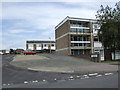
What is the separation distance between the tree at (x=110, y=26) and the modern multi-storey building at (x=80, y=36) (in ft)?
40.4

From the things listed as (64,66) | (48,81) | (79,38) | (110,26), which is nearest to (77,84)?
(48,81)

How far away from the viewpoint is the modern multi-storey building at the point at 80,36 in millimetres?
46250

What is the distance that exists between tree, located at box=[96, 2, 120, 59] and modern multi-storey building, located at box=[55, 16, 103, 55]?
40.4 ft

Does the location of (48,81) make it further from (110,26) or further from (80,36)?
(80,36)

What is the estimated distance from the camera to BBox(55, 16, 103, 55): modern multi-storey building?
46.2m

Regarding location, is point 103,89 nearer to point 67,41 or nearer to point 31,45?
point 67,41

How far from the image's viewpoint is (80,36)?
48.8 m

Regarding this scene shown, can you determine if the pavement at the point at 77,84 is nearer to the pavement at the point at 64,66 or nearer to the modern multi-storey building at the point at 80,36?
the pavement at the point at 64,66

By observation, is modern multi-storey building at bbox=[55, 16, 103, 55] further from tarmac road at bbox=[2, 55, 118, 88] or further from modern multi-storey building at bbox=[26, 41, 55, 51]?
modern multi-storey building at bbox=[26, 41, 55, 51]

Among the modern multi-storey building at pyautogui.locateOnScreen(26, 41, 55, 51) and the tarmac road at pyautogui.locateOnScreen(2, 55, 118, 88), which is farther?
the modern multi-storey building at pyautogui.locateOnScreen(26, 41, 55, 51)

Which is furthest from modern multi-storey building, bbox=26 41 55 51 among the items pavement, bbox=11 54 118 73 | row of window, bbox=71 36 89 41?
pavement, bbox=11 54 118 73

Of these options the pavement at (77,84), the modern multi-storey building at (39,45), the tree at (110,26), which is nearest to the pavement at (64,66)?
Answer: the pavement at (77,84)

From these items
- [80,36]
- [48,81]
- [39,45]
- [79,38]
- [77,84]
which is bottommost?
[48,81]

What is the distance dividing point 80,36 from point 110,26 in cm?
1754
